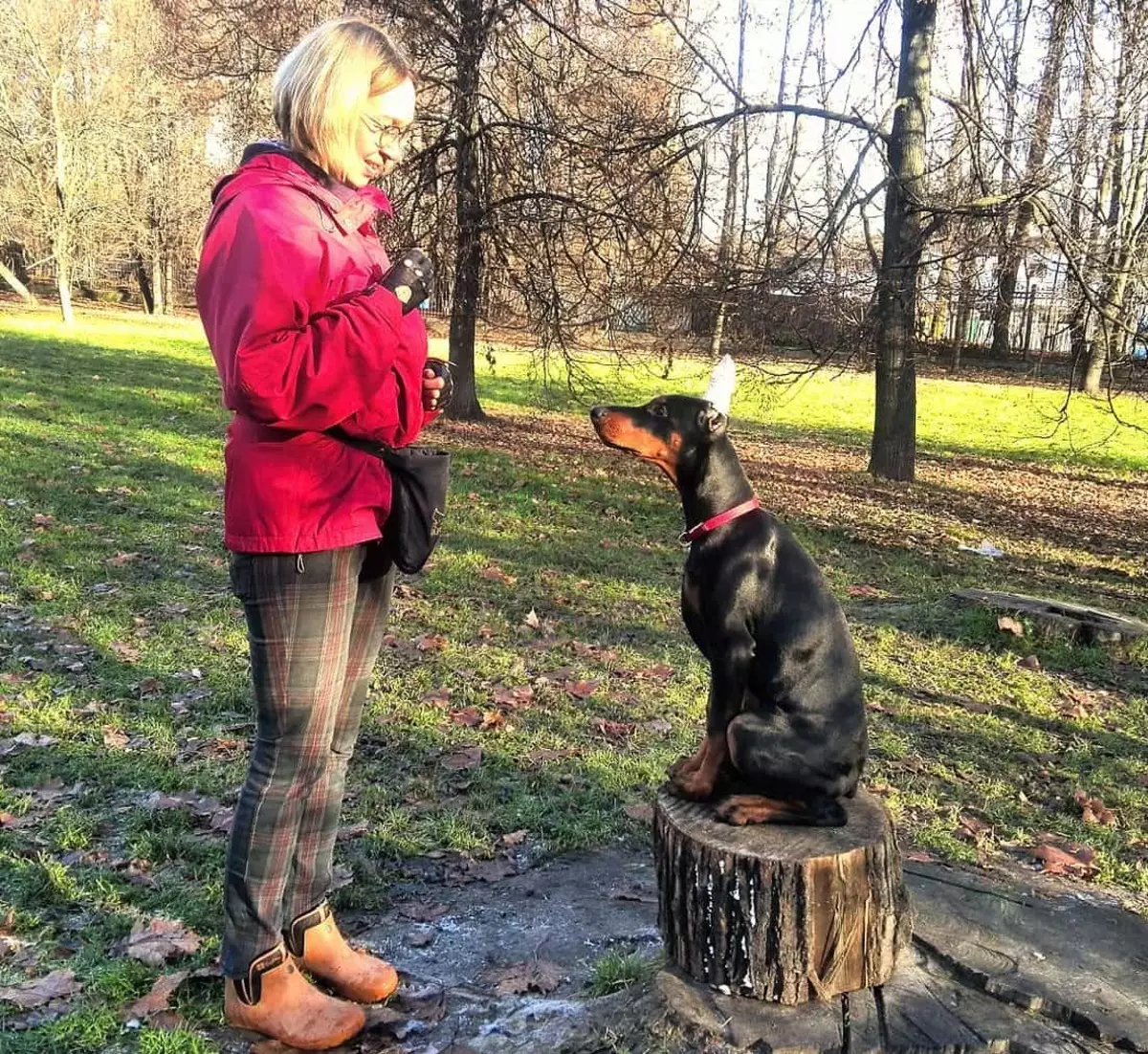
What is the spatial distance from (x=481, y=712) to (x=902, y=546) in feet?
18.3

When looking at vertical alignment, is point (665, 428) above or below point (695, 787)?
above

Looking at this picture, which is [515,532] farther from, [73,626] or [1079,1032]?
[1079,1032]

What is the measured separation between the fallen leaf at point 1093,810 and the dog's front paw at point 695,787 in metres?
2.46

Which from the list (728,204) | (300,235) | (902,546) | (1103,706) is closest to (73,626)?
(300,235)

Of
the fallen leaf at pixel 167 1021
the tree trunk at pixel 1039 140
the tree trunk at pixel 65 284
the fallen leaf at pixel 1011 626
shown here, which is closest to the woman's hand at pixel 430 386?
the fallen leaf at pixel 167 1021

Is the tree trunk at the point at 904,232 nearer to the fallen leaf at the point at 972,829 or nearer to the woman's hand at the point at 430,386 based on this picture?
the fallen leaf at the point at 972,829

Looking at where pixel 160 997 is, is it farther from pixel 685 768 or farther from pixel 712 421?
pixel 712 421

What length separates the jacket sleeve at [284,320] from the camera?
84.7 inches

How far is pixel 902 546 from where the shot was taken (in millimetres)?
9484

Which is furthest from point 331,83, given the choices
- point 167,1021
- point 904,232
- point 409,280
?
point 904,232

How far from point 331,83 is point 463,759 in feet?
10.7

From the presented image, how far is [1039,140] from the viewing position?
9.82m

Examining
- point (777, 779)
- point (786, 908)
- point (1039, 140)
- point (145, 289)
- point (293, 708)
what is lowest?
point (786, 908)

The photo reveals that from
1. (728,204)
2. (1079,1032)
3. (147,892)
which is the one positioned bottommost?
(147,892)
